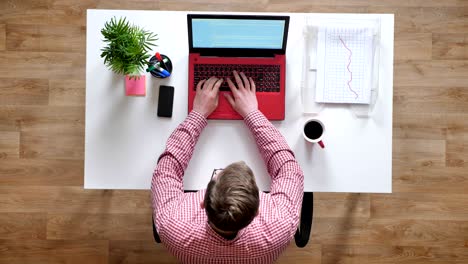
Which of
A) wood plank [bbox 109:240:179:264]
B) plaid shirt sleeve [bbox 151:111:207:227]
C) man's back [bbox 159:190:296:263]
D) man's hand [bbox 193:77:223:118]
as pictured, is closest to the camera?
man's back [bbox 159:190:296:263]

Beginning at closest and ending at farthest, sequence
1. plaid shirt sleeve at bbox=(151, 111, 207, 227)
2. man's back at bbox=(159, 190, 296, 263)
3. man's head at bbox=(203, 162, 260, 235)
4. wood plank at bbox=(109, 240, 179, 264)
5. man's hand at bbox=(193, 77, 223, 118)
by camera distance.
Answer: man's head at bbox=(203, 162, 260, 235), man's back at bbox=(159, 190, 296, 263), plaid shirt sleeve at bbox=(151, 111, 207, 227), man's hand at bbox=(193, 77, 223, 118), wood plank at bbox=(109, 240, 179, 264)

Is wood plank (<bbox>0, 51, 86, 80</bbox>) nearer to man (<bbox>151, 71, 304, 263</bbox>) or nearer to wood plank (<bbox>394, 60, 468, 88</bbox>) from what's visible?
man (<bbox>151, 71, 304, 263</bbox>)

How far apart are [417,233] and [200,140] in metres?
1.36

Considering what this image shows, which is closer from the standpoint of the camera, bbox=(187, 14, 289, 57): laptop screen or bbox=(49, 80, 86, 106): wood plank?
bbox=(187, 14, 289, 57): laptop screen

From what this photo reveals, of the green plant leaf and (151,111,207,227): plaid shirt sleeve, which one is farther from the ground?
the green plant leaf

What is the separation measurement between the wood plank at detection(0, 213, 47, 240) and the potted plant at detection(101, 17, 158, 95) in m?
1.11

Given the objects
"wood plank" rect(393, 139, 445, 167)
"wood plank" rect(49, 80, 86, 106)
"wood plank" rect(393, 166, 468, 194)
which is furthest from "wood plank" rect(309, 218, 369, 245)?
"wood plank" rect(49, 80, 86, 106)

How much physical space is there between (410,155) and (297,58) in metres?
1.02

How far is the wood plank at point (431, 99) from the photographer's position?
7.17 ft

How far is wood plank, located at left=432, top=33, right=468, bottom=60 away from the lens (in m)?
2.19

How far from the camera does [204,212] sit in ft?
4.25

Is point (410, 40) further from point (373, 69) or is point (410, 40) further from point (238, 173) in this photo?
point (238, 173)

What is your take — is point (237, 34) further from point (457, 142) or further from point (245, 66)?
point (457, 142)

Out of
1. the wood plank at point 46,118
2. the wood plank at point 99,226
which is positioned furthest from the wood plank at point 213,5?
the wood plank at point 99,226
